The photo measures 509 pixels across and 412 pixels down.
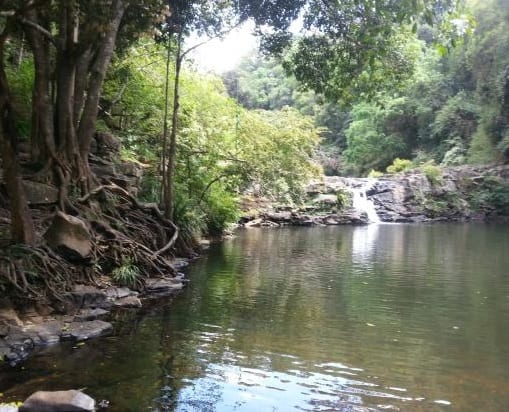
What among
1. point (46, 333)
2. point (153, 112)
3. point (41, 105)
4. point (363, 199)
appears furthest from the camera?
point (363, 199)

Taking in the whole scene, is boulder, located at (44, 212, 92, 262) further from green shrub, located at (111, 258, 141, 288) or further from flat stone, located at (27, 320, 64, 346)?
flat stone, located at (27, 320, 64, 346)

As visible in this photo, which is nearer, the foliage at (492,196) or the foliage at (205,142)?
the foliage at (205,142)

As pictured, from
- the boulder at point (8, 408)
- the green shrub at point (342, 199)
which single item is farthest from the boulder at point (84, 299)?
the green shrub at point (342, 199)

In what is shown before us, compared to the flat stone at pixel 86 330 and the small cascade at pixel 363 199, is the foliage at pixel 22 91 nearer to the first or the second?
the flat stone at pixel 86 330

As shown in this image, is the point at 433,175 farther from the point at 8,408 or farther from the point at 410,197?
the point at 8,408

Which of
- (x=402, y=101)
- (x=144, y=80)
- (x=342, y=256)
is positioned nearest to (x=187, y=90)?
(x=144, y=80)

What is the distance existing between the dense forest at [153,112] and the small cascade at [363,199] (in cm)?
1551

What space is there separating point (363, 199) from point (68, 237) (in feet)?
101

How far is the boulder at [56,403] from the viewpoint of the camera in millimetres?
5504

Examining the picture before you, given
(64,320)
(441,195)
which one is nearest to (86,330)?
(64,320)

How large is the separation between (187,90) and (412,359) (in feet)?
51.1

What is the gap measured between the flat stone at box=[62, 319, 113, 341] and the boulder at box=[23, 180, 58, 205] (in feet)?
11.3

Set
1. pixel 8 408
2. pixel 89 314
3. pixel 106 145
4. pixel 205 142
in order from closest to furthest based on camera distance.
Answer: pixel 8 408
pixel 89 314
pixel 106 145
pixel 205 142

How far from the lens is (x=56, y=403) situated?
5.53 meters
